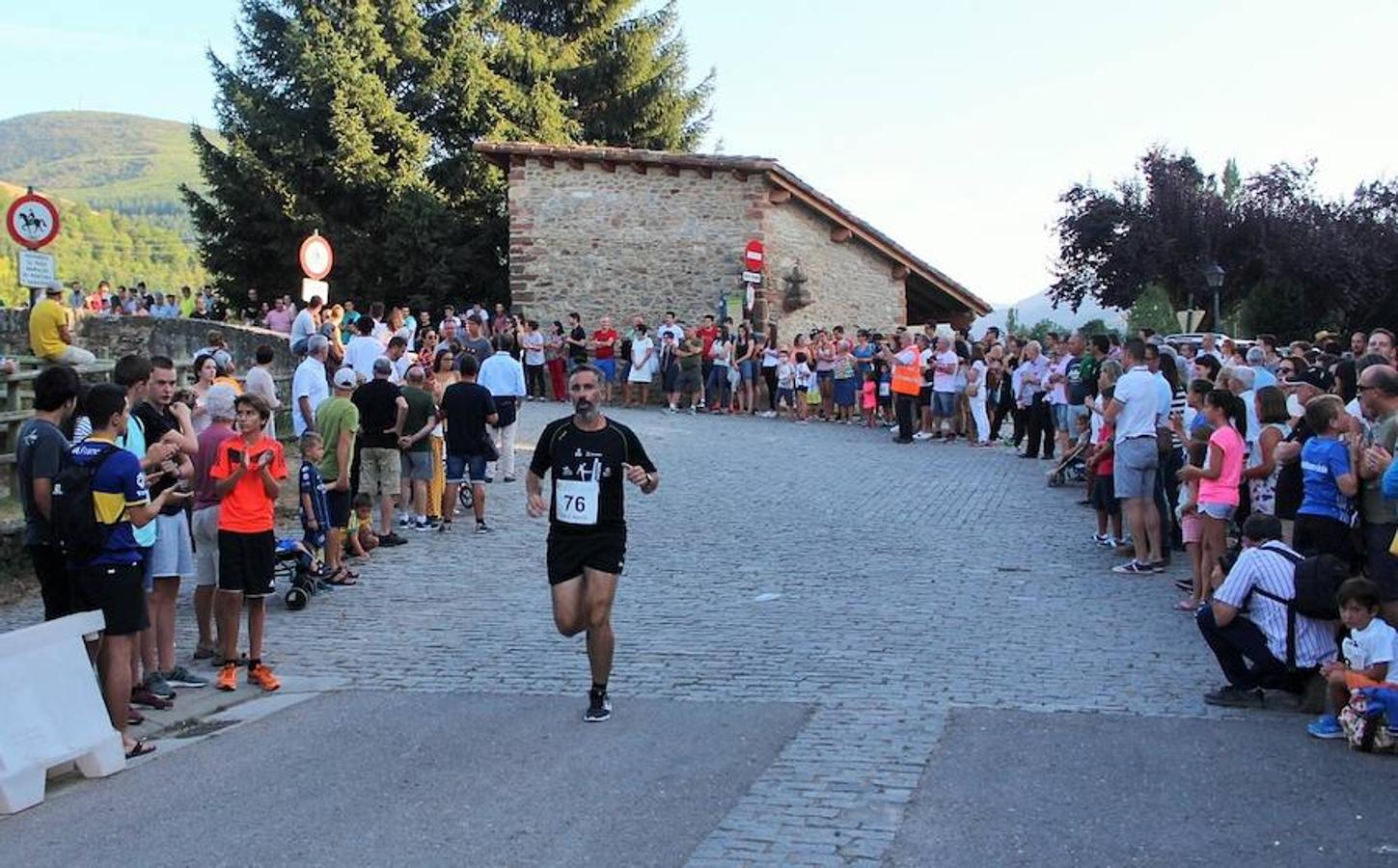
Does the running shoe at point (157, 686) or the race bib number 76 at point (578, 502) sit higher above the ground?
the race bib number 76 at point (578, 502)

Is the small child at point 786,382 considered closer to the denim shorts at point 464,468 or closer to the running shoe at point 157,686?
the denim shorts at point 464,468

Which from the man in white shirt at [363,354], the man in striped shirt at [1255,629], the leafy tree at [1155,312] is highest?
the leafy tree at [1155,312]

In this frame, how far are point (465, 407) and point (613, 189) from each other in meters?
16.5

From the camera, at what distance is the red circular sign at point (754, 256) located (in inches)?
1155

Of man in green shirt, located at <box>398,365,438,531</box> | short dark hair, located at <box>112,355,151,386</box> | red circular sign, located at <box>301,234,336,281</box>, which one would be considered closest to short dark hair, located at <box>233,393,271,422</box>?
short dark hair, located at <box>112,355,151,386</box>

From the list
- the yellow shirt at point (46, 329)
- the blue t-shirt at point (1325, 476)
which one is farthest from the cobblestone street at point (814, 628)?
the yellow shirt at point (46, 329)

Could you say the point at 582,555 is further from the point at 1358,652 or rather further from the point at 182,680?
the point at 1358,652

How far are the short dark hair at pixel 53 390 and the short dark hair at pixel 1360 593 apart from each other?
681 centimetres

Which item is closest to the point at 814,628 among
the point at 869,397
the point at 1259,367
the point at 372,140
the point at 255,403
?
the point at 255,403

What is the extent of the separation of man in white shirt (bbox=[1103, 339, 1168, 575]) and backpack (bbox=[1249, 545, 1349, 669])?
4321 mm

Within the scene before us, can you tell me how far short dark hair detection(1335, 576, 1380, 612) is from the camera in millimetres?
7395

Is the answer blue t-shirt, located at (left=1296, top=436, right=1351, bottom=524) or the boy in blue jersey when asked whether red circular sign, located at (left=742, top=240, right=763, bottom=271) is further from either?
the boy in blue jersey

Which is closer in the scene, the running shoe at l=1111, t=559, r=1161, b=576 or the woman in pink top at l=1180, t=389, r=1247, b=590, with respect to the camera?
the woman in pink top at l=1180, t=389, r=1247, b=590

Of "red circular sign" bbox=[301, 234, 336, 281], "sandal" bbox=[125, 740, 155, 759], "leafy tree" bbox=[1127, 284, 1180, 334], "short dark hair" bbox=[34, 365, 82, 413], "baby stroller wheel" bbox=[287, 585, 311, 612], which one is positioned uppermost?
"leafy tree" bbox=[1127, 284, 1180, 334]
